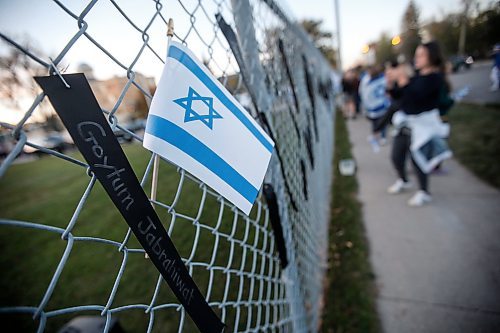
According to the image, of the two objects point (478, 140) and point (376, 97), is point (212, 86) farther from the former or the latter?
point (478, 140)

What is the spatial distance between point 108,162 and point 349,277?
2637mm

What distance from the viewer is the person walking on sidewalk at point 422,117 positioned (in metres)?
2.93

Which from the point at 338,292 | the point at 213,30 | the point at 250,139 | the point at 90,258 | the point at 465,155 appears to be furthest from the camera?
the point at 465,155

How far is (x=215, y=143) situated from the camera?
63 cm

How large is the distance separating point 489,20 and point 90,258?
8.39 meters

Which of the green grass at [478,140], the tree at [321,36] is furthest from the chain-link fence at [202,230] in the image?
the tree at [321,36]

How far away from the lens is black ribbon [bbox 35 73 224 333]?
0.41 m

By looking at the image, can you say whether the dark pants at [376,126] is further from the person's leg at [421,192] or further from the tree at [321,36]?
the tree at [321,36]

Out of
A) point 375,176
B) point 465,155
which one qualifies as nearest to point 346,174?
point 375,176

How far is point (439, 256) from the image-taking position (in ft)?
8.29

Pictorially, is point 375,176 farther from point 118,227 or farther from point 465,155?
point 118,227

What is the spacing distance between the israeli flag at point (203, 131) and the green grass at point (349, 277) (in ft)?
6.55

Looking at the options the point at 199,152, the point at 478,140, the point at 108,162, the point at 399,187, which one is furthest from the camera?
the point at 478,140

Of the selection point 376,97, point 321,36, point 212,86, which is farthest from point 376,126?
point 321,36
